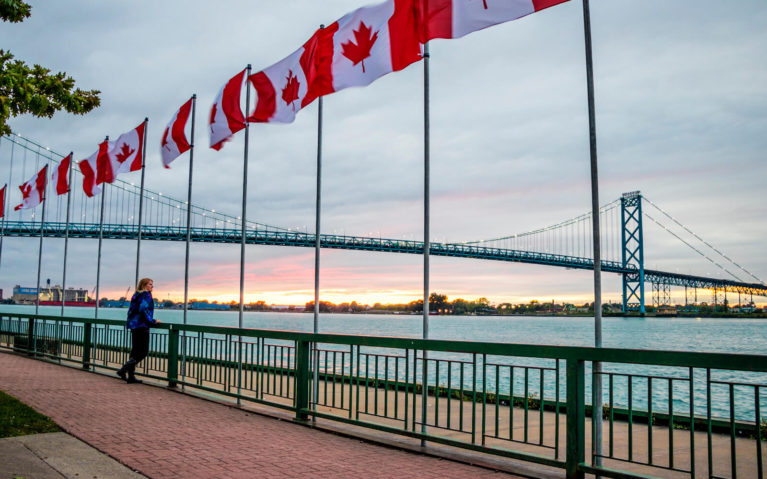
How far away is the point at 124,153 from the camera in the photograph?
58.9 feet

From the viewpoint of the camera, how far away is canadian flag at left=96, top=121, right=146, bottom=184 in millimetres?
17328

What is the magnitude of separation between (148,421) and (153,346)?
14.4 feet

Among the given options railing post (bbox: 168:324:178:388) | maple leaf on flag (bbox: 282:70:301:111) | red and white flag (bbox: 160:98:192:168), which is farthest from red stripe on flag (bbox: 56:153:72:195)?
maple leaf on flag (bbox: 282:70:301:111)

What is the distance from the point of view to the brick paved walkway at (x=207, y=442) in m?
5.43

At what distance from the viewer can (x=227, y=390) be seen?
9.53 meters

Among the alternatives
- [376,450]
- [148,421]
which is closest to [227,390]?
[148,421]

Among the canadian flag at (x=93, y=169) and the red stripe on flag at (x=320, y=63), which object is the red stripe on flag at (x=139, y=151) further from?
the red stripe on flag at (x=320, y=63)

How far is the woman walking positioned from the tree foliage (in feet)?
15.0

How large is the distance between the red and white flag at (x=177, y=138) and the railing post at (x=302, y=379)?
870cm

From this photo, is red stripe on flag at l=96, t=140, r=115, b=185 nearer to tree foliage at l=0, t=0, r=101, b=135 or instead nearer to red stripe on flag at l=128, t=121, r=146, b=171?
red stripe on flag at l=128, t=121, r=146, b=171

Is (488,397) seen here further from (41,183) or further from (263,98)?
(41,183)

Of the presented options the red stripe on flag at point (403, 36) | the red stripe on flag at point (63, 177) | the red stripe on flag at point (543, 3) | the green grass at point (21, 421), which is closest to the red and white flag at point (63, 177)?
the red stripe on flag at point (63, 177)

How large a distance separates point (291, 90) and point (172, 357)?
5.11m

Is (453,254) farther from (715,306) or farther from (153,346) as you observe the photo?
(715,306)
